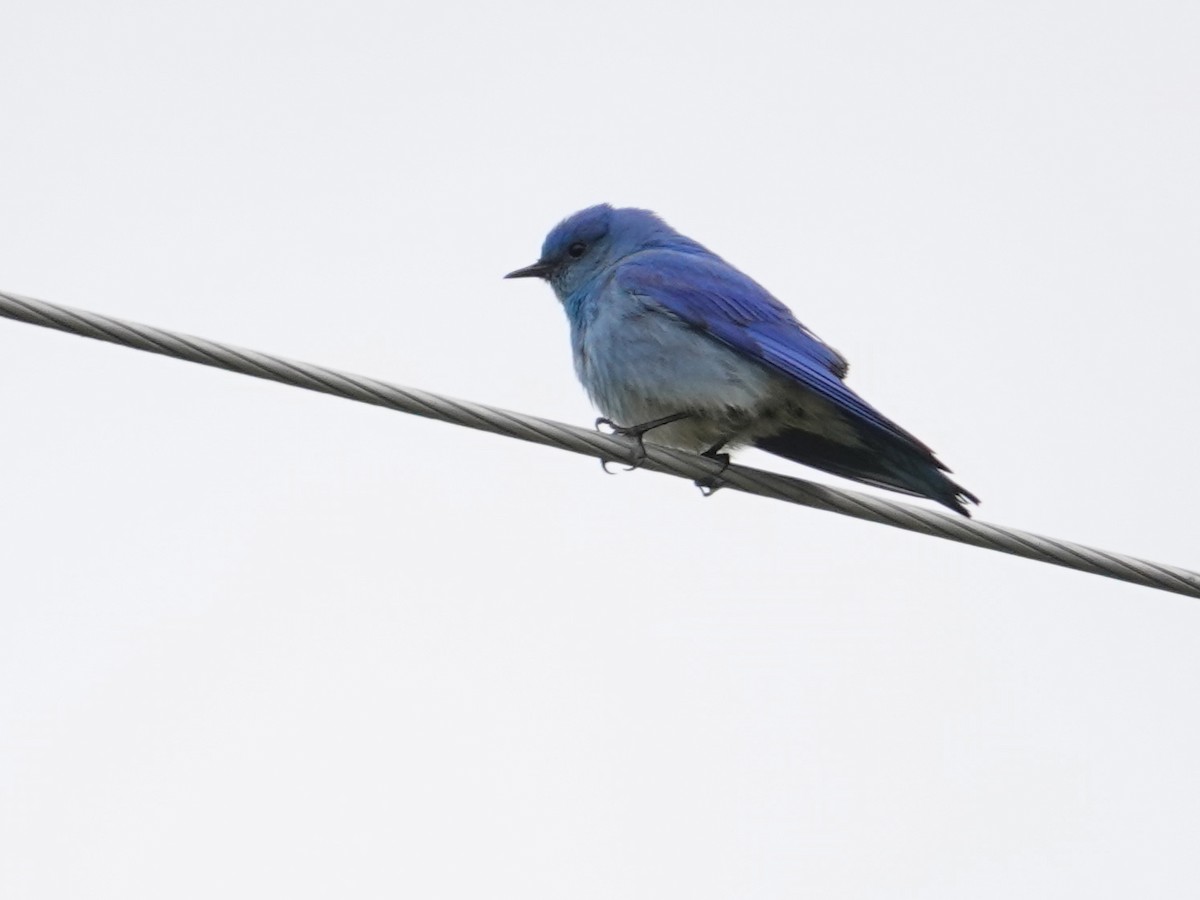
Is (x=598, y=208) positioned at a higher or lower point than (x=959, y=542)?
higher

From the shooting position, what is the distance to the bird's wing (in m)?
6.50

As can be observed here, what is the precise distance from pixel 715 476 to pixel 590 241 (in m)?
2.30

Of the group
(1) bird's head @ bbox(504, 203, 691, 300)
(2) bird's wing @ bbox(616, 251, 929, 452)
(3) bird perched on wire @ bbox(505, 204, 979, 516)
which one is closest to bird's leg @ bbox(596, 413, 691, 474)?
(3) bird perched on wire @ bbox(505, 204, 979, 516)

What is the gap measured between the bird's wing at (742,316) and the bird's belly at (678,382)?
0.22 feet

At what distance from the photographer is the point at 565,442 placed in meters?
5.00

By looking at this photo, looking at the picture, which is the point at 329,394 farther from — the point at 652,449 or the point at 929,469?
the point at 929,469

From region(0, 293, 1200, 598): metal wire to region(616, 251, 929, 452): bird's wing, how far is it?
90cm

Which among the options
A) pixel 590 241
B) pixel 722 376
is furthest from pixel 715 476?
pixel 590 241

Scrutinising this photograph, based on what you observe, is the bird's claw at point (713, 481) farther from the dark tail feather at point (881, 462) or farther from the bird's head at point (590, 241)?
the bird's head at point (590, 241)

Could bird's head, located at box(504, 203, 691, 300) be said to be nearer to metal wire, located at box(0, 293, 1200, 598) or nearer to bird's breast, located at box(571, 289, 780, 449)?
bird's breast, located at box(571, 289, 780, 449)

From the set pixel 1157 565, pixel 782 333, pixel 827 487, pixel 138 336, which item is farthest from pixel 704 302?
pixel 138 336

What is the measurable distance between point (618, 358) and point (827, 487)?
1.79m

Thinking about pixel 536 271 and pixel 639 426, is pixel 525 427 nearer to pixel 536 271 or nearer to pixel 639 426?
Result: pixel 639 426

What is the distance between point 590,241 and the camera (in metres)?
7.90
